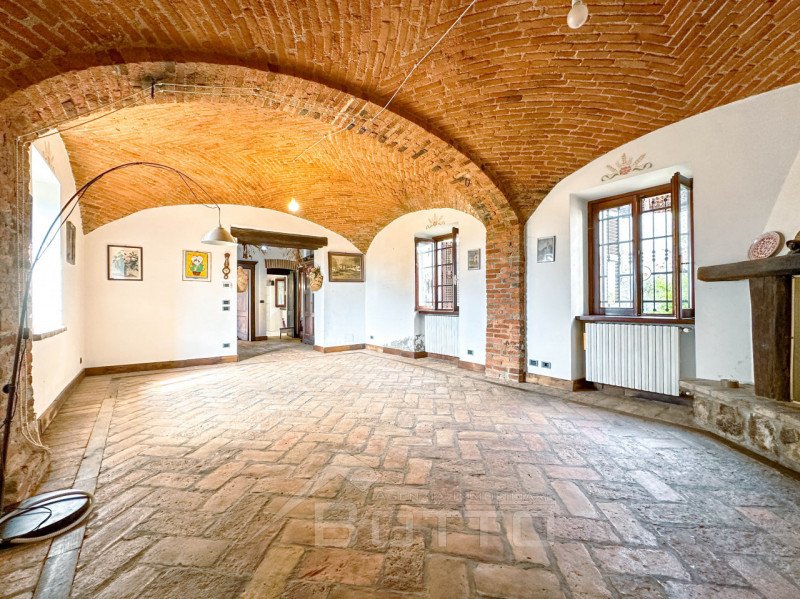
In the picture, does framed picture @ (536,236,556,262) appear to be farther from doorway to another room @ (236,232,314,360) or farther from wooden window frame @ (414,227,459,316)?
doorway to another room @ (236,232,314,360)

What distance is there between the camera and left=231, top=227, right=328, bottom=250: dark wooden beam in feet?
21.5

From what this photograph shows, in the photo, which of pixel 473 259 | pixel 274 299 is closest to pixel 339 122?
pixel 473 259

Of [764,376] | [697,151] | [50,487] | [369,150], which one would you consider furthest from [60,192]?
[764,376]

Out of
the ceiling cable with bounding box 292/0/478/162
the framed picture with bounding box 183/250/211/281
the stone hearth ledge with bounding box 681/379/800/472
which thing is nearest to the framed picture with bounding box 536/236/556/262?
the stone hearth ledge with bounding box 681/379/800/472

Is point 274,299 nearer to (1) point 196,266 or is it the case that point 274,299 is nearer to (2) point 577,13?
(1) point 196,266

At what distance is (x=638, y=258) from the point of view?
388cm

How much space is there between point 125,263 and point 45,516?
475cm

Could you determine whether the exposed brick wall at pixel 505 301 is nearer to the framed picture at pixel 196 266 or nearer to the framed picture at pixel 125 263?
the framed picture at pixel 196 266

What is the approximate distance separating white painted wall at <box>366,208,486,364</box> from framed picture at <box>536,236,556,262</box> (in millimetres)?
1015

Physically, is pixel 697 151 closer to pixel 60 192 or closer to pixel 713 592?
pixel 713 592

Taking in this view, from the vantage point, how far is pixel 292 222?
279 inches

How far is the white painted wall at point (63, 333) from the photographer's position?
9.86ft

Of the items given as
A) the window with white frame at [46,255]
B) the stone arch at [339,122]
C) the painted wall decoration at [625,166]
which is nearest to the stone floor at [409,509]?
the window with white frame at [46,255]

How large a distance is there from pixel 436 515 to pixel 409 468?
51 cm
